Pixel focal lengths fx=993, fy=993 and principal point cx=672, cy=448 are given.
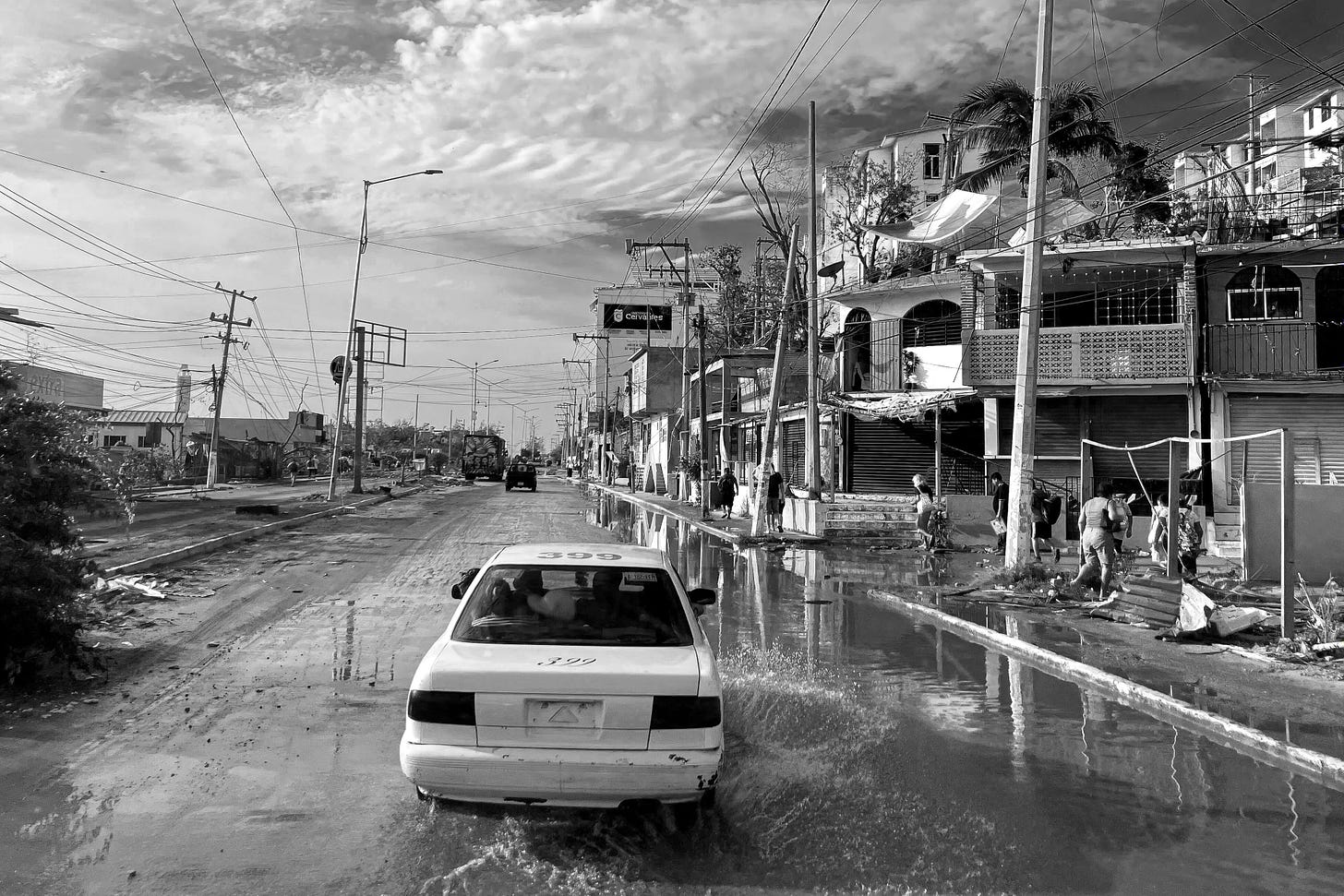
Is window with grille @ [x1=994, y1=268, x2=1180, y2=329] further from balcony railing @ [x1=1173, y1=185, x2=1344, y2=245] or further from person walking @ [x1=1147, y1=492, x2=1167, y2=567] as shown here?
person walking @ [x1=1147, y1=492, x2=1167, y2=567]

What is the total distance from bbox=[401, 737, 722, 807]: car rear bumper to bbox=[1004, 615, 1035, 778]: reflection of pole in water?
2533mm

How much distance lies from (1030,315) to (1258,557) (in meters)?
4.67

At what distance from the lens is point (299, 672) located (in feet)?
28.3

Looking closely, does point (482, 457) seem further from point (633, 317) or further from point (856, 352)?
point (856, 352)

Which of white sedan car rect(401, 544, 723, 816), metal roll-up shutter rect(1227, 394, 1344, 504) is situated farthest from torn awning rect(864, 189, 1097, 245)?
white sedan car rect(401, 544, 723, 816)

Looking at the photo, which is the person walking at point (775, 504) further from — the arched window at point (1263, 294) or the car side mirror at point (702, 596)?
the car side mirror at point (702, 596)

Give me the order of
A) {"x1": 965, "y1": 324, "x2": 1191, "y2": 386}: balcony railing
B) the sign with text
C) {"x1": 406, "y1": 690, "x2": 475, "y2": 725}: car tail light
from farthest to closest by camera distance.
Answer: the sign with text → {"x1": 965, "y1": 324, "x2": 1191, "y2": 386}: balcony railing → {"x1": 406, "y1": 690, "x2": 475, "y2": 725}: car tail light

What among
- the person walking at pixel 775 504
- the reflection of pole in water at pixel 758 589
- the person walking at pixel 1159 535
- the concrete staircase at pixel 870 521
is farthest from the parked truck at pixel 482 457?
the person walking at pixel 1159 535

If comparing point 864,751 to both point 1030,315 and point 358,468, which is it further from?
point 358,468

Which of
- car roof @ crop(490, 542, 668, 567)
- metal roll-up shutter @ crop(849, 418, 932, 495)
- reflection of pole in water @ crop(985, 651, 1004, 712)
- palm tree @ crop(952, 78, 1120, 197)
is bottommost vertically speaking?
reflection of pole in water @ crop(985, 651, 1004, 712)

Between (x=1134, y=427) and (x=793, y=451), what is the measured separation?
13286mm

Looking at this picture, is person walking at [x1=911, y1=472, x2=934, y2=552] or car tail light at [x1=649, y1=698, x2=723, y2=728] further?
person walking at [x1=911, y1=472, x2=934, y2=552]

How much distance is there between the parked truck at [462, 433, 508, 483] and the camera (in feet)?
275

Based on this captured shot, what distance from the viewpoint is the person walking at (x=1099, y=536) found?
1309cm
